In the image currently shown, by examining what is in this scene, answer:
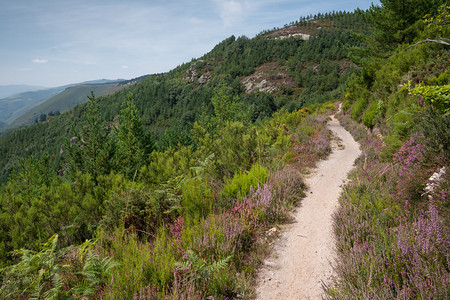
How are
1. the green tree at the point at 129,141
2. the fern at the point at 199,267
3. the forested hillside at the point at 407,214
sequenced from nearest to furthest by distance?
the forested hillside at the point at 407,214 < the fern at the point at 199,267 < the green tree at the point at 129,141

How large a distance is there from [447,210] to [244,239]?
276cm

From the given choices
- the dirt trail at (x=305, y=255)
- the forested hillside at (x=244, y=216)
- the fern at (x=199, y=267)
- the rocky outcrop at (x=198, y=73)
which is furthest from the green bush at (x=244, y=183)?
the rocky outcrop at (x=198, y=73)

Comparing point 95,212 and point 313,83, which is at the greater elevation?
point 313,83

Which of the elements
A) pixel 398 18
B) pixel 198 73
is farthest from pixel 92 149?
pixel 198 73

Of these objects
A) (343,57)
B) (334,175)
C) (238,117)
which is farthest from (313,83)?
A: (334,175)

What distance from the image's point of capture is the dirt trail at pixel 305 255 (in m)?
2.80

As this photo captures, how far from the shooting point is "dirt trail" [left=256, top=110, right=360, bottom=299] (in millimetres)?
2799

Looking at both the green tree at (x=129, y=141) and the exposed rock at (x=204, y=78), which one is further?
the exposed rock at (x=204, y=78)

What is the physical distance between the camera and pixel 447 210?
283 cm

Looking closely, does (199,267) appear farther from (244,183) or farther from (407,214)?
(407,214)

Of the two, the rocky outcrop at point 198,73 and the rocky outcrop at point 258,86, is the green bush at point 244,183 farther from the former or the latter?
the rocky outcrop at point 198,73

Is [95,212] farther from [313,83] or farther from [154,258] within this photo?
[313,83]

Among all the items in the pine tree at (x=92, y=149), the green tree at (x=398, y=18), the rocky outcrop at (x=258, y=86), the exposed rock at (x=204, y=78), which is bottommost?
the pine tree at (x=92, y=149)

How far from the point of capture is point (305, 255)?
3428 millimetres
